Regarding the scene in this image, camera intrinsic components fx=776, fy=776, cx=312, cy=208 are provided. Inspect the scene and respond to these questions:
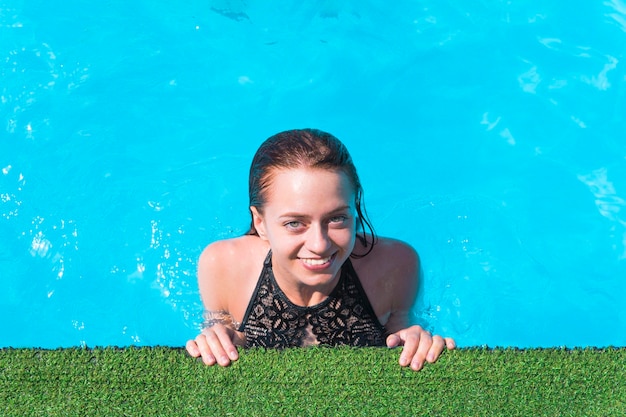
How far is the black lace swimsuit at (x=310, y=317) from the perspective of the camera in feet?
12.4

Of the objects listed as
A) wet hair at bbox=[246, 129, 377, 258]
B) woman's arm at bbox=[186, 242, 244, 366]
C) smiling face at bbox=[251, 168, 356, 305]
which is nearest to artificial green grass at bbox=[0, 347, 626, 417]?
woman's arm at bbox=[186, 242, 244, 366]

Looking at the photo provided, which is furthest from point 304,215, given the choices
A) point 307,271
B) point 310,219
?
point 307,271

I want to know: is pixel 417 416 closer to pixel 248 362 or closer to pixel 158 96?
pixel 248 362

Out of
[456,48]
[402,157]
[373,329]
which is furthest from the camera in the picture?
[456,48]

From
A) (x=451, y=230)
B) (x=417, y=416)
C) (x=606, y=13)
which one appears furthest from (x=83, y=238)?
(x=606, y=13)

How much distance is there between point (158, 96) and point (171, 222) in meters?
1.12

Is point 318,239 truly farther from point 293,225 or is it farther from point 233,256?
point 233,256

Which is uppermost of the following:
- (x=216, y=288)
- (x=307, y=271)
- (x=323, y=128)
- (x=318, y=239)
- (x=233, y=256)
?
(x=318, y=239)

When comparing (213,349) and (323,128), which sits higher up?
(213,349)

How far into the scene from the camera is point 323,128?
599 cm

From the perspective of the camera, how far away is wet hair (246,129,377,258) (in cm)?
308

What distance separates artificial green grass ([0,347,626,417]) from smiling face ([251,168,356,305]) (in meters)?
0.52

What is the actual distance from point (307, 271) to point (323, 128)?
2.91m

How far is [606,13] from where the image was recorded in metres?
6.50
